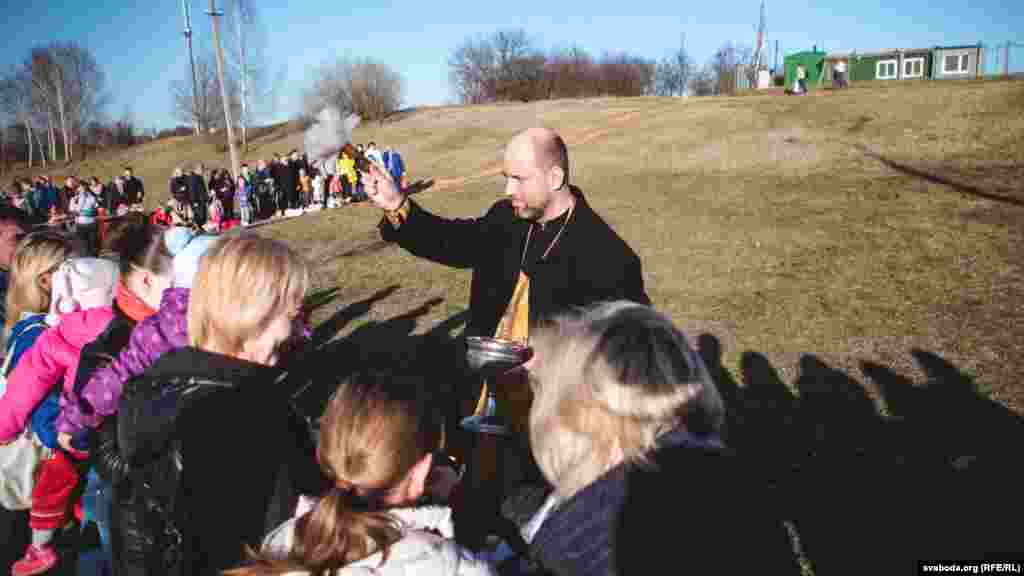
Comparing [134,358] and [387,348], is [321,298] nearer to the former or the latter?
[387,348]

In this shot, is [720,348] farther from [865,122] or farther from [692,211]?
[865,122]

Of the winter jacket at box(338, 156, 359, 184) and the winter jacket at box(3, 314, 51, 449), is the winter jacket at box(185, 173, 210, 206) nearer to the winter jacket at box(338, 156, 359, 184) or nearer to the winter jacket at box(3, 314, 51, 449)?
the winter jacket at box(3, 314, 51, 449)

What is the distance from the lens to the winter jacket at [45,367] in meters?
3.14

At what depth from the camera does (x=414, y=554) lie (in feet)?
5.62

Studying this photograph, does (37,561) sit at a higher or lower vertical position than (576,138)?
lower

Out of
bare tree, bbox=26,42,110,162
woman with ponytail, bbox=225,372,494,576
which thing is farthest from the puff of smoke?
bare tree, bbox=26,42,110,162

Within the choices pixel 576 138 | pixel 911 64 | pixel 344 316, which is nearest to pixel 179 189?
pixel 344 316

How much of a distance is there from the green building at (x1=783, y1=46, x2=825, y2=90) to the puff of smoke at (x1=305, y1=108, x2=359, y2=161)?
144 ft

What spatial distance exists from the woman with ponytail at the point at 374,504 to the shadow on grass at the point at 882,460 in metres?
2.62

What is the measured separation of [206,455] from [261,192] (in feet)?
73.0

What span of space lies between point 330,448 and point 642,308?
0.98 m

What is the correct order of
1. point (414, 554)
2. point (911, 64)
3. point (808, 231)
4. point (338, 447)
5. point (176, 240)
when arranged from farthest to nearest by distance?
point (911, 64) < point (808, 231) < point (176, 240) < point (338, 447) < point (414, 554)

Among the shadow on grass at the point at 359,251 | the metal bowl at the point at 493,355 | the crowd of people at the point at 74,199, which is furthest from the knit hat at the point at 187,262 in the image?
the crowd of people at the point at 74,199

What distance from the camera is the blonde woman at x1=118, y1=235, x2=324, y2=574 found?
2.04 m
